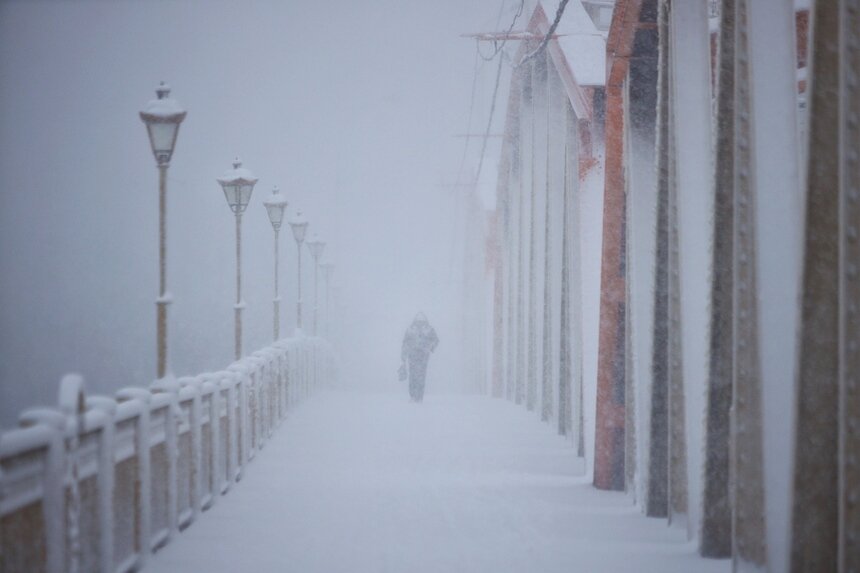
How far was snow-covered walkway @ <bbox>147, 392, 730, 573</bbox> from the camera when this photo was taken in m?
7.74

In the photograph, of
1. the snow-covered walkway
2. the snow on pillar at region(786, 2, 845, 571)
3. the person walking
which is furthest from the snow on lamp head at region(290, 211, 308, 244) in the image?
the snow on pillar at region(786, 2, 845, 571)

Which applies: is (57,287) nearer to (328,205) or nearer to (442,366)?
(442,366)

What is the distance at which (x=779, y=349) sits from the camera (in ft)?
22.2

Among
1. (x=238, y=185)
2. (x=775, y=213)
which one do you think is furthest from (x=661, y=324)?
(x=238, y=185)

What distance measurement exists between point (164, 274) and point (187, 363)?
55900 millimetres

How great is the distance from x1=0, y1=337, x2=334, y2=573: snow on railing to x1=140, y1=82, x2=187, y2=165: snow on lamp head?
7.61 ft

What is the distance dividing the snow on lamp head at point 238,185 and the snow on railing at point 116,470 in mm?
5158

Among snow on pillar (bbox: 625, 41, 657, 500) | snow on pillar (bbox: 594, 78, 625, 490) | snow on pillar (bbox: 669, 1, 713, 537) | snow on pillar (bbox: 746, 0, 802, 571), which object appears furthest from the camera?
snow on pillar (bbox: 594, 78, 625, 490)

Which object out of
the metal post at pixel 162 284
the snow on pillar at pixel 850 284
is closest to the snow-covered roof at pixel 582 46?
the metal post at pixel 162 284

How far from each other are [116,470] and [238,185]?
10700mm

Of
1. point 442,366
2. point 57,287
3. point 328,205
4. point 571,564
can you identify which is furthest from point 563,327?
point 328,205

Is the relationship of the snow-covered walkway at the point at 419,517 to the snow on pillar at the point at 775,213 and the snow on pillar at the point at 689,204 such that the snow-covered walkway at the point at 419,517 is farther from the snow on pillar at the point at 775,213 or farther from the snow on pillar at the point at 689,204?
the snow on pillar at the point at 775,213

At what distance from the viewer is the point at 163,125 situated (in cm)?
1173

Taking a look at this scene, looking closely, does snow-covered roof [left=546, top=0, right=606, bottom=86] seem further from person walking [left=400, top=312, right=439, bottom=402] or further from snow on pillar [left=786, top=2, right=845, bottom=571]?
snow on pillar [left=786, top=2, right=845, bottom=571]
